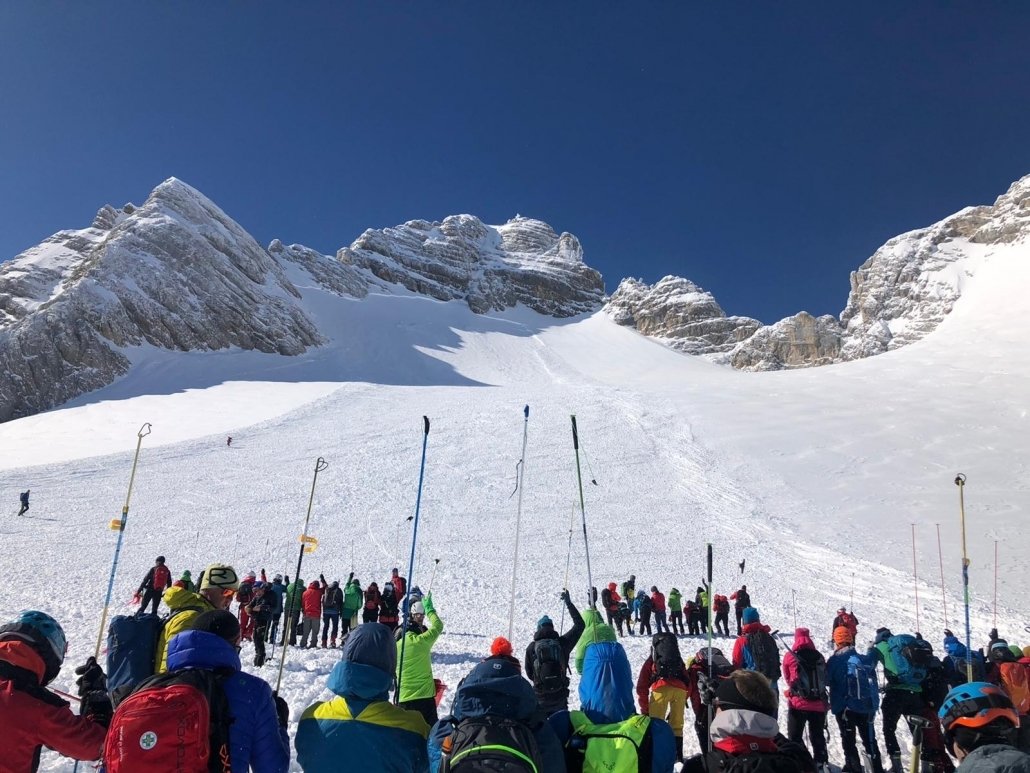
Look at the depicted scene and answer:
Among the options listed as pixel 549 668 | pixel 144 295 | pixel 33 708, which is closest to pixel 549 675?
pixel 549 668

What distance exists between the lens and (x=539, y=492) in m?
26.2

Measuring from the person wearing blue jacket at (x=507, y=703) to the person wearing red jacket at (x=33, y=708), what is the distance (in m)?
1.85

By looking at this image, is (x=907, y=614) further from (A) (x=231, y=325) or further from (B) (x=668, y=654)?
(A) (x=231, y=325)

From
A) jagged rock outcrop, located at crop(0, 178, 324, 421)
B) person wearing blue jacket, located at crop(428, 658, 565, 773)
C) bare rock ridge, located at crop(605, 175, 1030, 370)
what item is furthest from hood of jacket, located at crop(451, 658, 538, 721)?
bare rock ridge, located at crop(605, 175, 1030, 370)

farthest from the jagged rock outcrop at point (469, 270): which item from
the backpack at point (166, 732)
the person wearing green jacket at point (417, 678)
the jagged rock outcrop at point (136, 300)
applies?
the backpack at point (166, 732)

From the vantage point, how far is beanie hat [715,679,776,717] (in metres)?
2.83

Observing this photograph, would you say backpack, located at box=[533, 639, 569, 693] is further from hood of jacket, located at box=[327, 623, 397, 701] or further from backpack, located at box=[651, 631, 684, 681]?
hood of jacket, located at box=[327, 623, 397, 701]

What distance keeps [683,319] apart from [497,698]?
12474 centimetres

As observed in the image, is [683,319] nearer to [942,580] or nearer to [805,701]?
[942,580]

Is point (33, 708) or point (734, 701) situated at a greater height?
point (734, 701)

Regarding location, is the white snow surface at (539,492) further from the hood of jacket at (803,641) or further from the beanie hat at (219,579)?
the beanie hat at (219,579)

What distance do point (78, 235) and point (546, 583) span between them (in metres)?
90.3

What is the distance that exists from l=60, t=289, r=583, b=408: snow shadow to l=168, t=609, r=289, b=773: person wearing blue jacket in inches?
2017

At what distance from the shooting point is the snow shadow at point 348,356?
53.8 m
